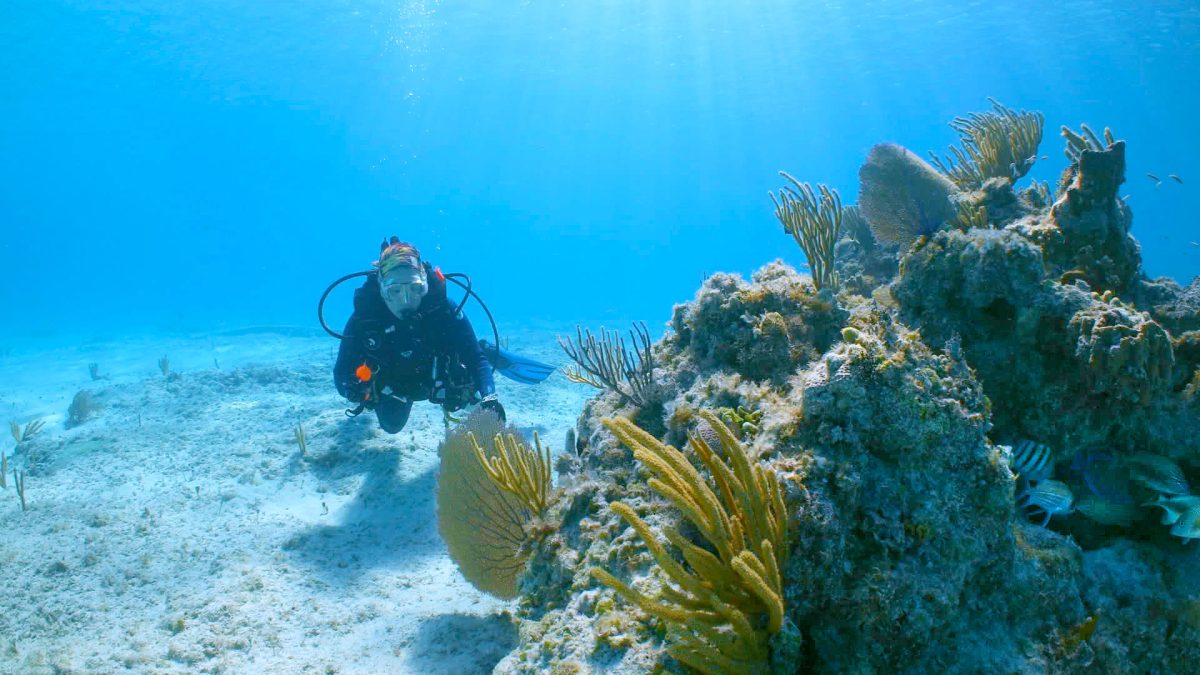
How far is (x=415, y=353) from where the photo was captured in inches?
310

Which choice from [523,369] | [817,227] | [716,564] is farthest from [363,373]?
[716,564]

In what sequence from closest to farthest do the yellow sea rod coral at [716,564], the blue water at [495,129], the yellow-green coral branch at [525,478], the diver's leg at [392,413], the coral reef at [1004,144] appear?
1. the yellow sea rod coral at [716,564]
2. the yellow-green coral branch at [525,478]
3. the coral reef at [1004,144]
4. the diver's leg at [392,413]
5. the blue water at [495,129]

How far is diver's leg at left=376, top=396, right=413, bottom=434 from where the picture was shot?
8227 mm

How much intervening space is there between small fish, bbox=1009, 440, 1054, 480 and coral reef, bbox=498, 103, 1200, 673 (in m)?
0.02

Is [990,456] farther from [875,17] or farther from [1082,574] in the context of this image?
[875,17]

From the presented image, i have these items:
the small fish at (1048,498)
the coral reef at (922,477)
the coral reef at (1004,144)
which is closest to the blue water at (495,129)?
the coral reef at (922,477)

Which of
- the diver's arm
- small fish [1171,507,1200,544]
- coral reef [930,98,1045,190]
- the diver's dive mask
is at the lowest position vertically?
small fish [1171,507,1200,544]

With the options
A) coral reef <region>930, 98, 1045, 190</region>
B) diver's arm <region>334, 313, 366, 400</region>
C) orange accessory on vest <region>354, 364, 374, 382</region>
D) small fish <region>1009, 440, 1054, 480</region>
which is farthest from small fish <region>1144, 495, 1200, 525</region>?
diver's arm <region>334, 313, 366, 400</region>

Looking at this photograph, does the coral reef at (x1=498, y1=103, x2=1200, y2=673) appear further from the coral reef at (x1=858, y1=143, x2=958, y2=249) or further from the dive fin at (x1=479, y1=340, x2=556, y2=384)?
the dive fin at (x1=479, y1=340, x2=556, y2=384)

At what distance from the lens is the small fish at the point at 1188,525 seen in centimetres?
287

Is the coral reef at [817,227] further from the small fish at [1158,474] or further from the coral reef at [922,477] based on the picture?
the small fish at [1158,474]

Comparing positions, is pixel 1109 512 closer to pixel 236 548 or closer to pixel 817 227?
pixel 817 227

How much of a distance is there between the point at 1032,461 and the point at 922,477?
4.16ft

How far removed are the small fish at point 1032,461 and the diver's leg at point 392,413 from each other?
7.40 m
